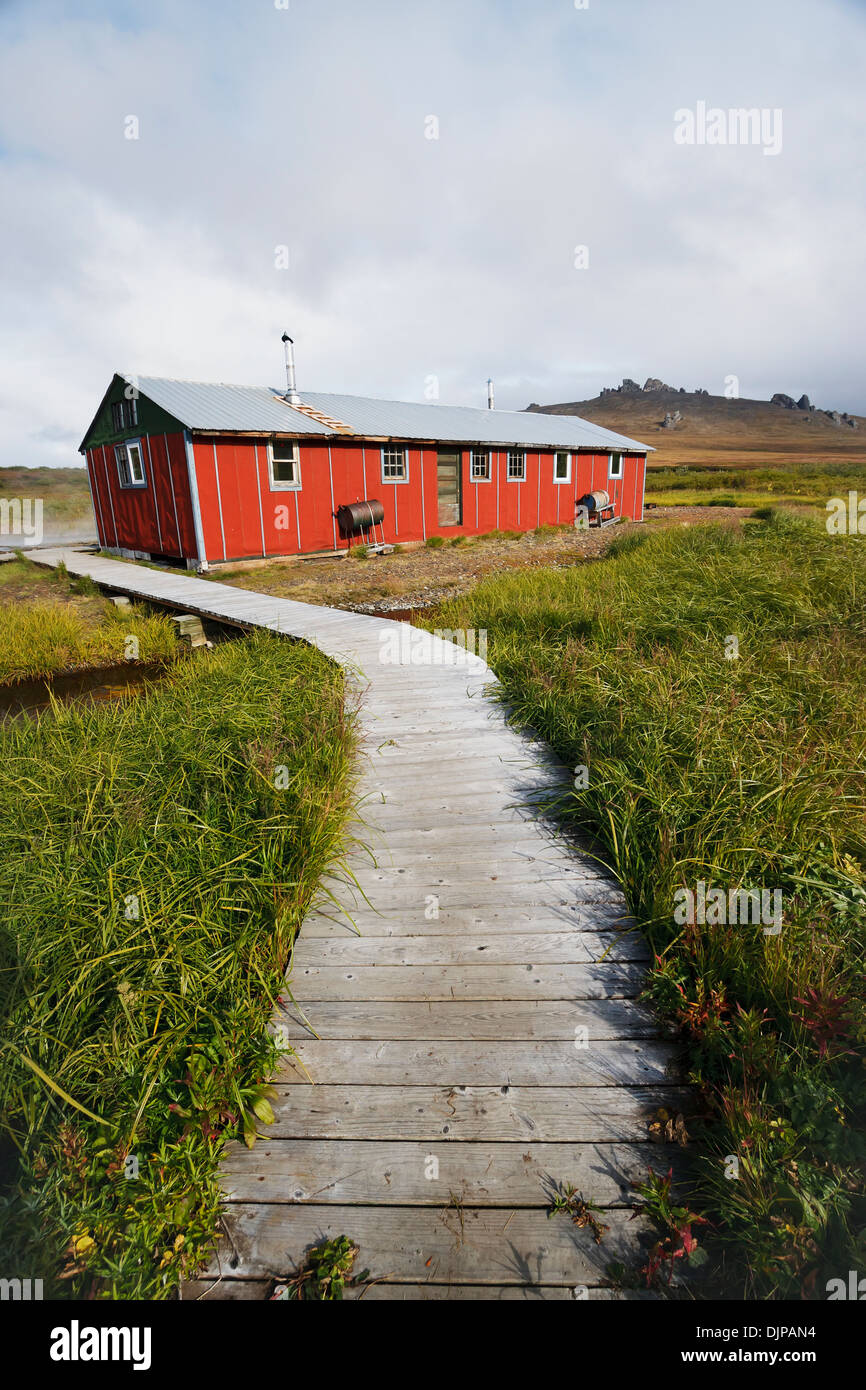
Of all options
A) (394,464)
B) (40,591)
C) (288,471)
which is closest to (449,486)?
(394,464)

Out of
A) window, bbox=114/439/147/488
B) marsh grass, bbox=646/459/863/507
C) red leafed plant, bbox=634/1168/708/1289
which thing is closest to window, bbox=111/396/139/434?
window, bbox=114/439/147/488

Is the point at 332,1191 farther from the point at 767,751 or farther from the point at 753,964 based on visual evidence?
the point at 767,751

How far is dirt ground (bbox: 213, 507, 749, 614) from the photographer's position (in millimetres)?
11062

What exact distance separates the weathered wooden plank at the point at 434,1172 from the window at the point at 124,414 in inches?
633

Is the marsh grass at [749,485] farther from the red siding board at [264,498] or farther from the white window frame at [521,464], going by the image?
the red siding board at [264,498]

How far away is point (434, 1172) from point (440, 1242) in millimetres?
174

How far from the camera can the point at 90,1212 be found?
5.77 feet

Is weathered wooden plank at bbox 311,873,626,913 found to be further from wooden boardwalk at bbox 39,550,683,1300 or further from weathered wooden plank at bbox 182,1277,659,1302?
weathered wooden plank at bbox 182,1277,659,1302

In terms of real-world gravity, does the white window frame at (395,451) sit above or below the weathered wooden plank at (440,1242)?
above

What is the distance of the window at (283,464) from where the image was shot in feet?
46.5

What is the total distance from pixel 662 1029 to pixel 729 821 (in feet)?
3.71

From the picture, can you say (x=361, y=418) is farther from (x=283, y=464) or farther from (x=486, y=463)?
(x=486, y=463)

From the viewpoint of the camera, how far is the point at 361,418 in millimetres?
16969

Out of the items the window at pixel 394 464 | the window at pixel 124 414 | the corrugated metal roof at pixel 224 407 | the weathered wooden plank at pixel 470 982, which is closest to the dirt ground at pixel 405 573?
the window at pixel 394 464
